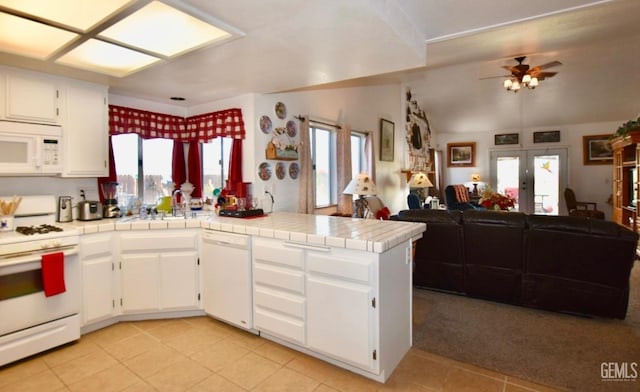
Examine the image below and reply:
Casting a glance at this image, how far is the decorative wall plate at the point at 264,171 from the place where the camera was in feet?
12.0

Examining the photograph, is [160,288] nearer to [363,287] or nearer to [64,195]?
[64,195]

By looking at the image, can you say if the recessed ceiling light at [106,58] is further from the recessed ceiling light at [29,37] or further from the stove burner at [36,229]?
the stove burner at [36,229]

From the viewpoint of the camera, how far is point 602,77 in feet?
19.0

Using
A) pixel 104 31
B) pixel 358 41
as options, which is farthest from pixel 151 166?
pixel 358 41

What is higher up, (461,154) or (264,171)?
(461,154)

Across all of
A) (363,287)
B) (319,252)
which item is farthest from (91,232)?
(363,287)

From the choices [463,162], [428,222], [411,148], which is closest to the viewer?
[428,222]

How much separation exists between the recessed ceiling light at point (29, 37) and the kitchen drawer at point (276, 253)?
1.80 meters

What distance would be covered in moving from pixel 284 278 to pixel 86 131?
227cm

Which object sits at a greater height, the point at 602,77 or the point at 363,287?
the point at 602,77

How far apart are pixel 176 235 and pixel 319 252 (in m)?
1.39

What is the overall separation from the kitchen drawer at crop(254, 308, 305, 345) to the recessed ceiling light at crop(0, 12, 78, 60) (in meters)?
2.24

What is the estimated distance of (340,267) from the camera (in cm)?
211

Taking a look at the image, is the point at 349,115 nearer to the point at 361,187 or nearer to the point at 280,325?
the point at 361,187
